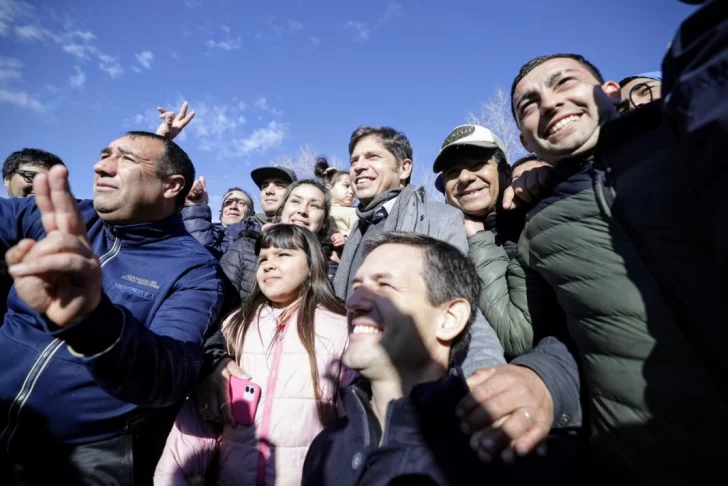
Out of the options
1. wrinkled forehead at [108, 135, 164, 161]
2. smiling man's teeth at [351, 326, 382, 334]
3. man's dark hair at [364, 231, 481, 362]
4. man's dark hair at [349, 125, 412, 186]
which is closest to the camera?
smiling man's teeth at [351, 326, 382, 334]

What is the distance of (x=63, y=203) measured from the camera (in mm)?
1155

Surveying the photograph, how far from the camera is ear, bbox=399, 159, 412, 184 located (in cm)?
332

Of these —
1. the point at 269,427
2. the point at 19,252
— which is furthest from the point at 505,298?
the point at 19,252

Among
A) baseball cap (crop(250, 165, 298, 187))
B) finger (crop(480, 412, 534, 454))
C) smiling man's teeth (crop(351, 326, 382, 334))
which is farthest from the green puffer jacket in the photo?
baseball cap (crop(250, 165, 298, 187))

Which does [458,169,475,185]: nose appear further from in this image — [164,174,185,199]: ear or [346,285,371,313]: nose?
[164,174,185,199]: ear

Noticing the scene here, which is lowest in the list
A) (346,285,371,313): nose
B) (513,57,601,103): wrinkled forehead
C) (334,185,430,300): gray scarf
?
(346,285,371,313): nose

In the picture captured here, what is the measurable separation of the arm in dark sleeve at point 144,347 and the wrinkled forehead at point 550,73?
2.27m

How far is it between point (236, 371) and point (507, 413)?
161cm

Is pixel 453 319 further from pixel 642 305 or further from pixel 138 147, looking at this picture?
pixel 138 147

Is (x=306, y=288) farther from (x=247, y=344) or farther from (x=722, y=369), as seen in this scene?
(x=722, y=369)

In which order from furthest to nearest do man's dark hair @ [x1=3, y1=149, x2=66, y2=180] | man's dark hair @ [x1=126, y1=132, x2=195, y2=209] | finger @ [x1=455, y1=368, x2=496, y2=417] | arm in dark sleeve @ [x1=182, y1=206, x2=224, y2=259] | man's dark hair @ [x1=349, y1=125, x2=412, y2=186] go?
1. arm in dark sleeve @ [x1=182, y1=206, x2=224, y2=259]
2. man's dark hair @ [x1=3, y1=149, x2=66, y2=180]
3. man's dark hair @ [x1=349, y1=125, x2=412, y2=186]
4. man's dark hair @ [x1=126, y1=132, x2=195, y2=209]
5. finger @ [x1=455, y1=368, x2=496, y2=417]

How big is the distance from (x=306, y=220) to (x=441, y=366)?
2373mm

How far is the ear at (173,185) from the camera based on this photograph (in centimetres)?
252

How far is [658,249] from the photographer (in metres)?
1.14
